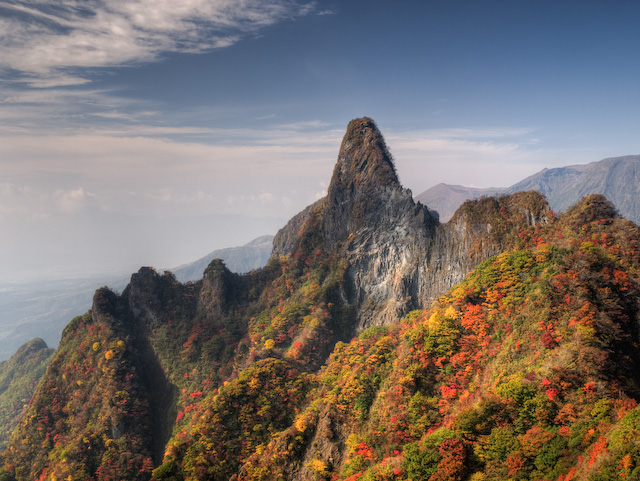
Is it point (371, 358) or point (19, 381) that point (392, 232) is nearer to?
point (371, 358)

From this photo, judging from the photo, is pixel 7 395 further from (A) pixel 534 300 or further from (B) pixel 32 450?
(A) pixel 534 300

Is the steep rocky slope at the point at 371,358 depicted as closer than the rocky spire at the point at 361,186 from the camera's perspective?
Yes

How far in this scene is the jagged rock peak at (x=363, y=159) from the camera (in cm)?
8638

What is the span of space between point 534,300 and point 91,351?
85.3 m

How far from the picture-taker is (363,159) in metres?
89.8

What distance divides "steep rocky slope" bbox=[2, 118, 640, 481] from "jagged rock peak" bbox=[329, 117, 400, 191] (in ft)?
1.86

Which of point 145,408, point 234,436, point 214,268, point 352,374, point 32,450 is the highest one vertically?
point 214,268

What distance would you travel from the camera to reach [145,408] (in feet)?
237

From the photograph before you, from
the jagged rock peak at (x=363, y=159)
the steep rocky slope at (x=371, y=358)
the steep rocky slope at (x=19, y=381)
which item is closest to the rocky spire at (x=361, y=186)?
the jagged rock peak at (x=363, y=159)

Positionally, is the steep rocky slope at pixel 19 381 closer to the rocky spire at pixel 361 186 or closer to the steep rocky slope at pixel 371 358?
the steep rocky slope at pixel 371 358

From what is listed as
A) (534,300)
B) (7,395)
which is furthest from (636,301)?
(7,395)

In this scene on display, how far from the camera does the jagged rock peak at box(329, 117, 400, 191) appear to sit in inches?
3401

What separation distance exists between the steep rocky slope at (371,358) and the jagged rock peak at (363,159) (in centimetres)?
57

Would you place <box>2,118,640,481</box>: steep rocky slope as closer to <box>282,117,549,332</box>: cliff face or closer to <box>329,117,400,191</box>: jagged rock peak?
<box>282,117,549,332</box>: cliff face
